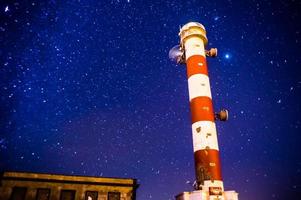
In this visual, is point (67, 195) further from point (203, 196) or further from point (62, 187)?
point (203, 196)

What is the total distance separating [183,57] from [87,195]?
1577 centimetres

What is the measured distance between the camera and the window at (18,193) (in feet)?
77.4

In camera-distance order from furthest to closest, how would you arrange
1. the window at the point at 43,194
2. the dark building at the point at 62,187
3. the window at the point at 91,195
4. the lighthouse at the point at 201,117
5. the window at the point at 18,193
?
1. the window at the point at 91,195
2. the window at the point at 43,194
3. the dark building at the point at 62,187
4. the window at the point at 18,193
5. the lighthouse at the point at 201,117

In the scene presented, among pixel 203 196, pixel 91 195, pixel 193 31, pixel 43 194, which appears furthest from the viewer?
pixel 91 195

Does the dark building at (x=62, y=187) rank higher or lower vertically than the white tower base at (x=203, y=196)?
higher

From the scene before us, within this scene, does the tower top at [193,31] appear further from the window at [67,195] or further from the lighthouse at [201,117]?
the window at [67,195]

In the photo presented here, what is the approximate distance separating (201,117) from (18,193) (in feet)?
58.6

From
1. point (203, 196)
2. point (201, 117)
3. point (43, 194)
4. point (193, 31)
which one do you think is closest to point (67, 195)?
point (43, 194)

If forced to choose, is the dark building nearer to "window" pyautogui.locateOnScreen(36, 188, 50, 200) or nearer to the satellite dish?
"window" pyautogui.locateOnScreen(36, 188, 50, 200)

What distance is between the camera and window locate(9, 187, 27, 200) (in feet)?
77.4

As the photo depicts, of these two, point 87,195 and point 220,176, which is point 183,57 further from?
Result: point 87,195

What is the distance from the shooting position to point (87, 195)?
25078mm

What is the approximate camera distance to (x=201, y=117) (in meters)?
18.8

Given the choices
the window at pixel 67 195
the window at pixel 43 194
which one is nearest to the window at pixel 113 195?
the window at pixel 67 195
